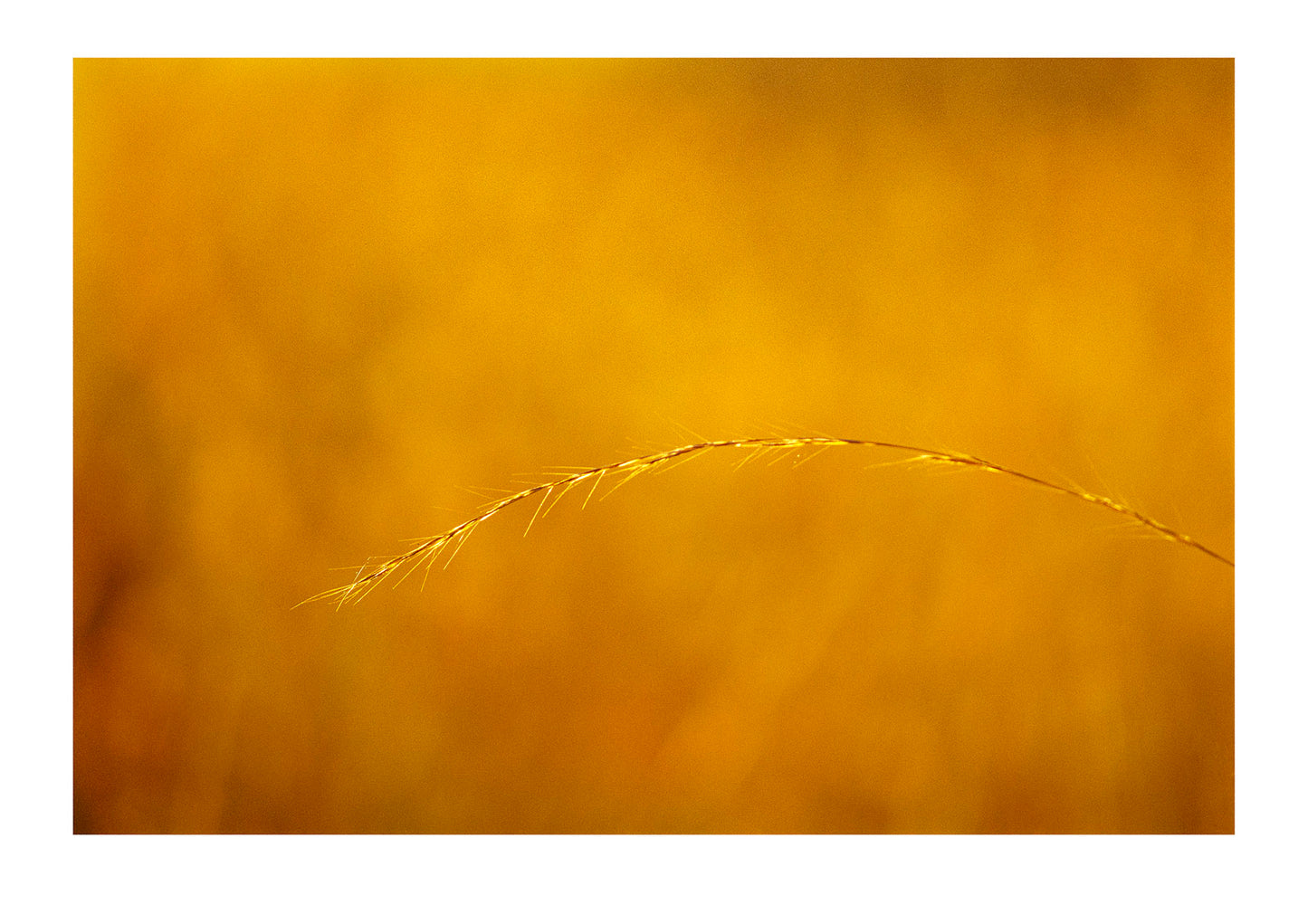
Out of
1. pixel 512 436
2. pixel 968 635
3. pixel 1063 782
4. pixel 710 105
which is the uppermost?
pixel 710 105

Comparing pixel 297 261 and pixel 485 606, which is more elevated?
pixel 297 261

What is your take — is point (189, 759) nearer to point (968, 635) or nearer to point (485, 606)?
point (485, 606)

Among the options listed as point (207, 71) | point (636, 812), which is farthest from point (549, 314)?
point (636, 812)
